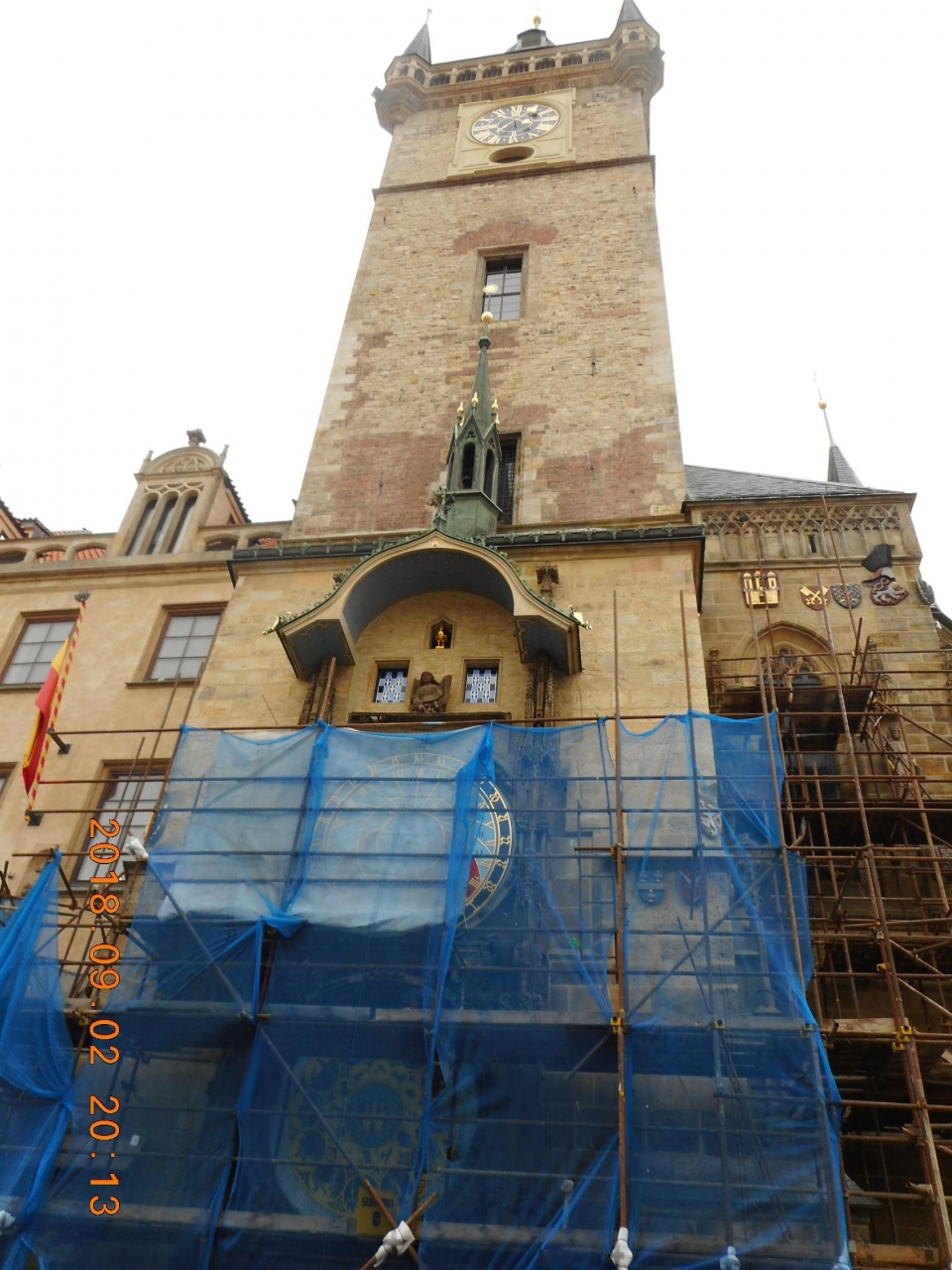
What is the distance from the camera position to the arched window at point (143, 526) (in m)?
20.4

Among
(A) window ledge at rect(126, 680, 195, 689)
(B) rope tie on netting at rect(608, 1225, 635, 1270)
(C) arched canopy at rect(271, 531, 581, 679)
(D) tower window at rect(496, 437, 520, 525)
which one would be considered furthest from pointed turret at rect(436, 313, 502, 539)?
(B) rope tie on netting at rect(608, 1225, 635, 1270)

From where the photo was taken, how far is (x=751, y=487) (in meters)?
20.9

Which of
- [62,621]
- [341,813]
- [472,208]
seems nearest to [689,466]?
[472,208]

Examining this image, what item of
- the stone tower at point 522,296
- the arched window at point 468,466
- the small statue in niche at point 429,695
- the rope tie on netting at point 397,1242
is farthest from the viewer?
the stone tower at point 522,296

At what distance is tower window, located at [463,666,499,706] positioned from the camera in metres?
14.4

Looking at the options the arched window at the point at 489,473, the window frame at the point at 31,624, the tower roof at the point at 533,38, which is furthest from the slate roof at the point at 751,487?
the tower roof at the point at 533,38

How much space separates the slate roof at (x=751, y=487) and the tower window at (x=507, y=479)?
10.5 feet

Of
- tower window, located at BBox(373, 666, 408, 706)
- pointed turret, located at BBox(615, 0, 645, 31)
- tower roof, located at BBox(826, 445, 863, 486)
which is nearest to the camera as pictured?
tower window, located at BBox(373, 666, 408, 706)

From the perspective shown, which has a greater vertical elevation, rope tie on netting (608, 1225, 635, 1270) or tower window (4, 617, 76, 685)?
tower window (4, 617, 76, 685)

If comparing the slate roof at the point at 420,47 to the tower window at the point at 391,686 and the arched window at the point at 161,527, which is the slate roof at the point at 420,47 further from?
the tower window at the point at 391,686

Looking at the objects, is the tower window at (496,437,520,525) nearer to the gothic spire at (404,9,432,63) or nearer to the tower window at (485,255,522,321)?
the tower window at (485,255,522,321)

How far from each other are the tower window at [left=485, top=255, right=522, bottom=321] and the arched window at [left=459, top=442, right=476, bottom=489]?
5.32 metres

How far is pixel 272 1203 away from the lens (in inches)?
381

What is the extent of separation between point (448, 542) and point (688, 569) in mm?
3312
